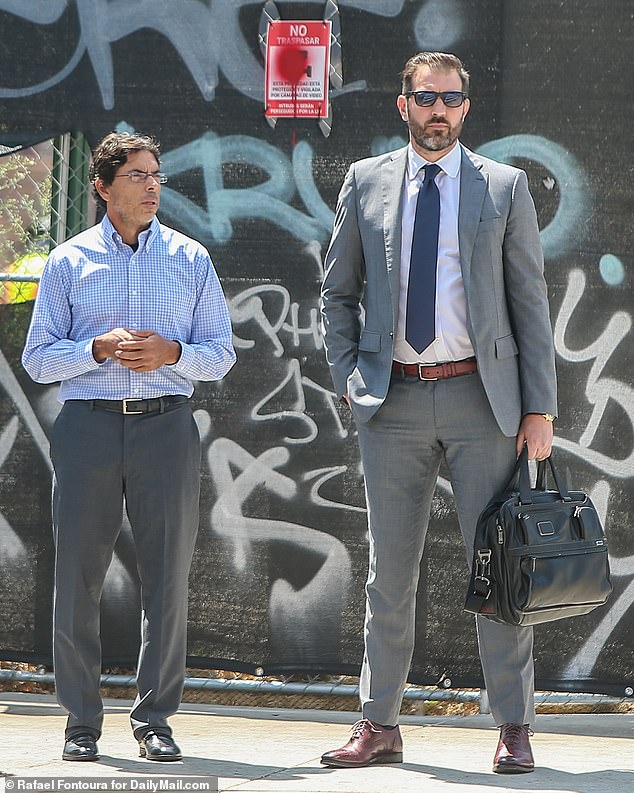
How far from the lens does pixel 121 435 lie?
4.44 meters

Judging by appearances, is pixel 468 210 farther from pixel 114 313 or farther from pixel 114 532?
pixel 114 532

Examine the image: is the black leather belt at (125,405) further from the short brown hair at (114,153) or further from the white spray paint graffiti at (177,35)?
the white spray paint graffiti at (177,35)

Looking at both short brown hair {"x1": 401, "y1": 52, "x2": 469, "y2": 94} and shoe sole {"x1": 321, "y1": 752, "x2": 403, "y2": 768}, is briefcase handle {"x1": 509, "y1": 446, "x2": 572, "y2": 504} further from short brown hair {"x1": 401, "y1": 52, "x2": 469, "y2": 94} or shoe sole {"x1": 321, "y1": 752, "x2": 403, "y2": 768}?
short brown hair {"x1": 401, "y1": 52, "x2": 469, "y2": 94}

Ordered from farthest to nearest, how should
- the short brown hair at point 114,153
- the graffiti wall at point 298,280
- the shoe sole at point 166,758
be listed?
the graffiti wall at point 298,280
the short brown hair at point 114,153
the shoe sole at point 166,758

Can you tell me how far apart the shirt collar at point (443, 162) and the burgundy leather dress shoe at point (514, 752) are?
1768mm

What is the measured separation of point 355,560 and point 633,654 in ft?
3.83

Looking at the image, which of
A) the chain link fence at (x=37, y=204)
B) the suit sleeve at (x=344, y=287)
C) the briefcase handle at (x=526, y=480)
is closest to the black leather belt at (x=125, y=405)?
the suit sleeve at (x=344, y=287)

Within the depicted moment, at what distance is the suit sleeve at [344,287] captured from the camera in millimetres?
4465

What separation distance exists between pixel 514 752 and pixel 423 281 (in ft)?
4.93

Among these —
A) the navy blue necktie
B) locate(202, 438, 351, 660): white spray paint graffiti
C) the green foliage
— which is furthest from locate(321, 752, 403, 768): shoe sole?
the green foliage

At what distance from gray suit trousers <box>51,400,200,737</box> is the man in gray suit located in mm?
597

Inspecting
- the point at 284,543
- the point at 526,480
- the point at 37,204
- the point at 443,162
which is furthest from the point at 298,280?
the point at 526,480

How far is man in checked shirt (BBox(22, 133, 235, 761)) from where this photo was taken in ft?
14.5

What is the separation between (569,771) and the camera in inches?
172
